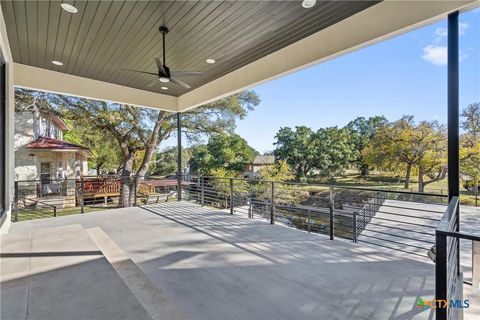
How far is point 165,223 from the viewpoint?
13.7 ft

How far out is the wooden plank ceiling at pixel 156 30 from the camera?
2.59 m

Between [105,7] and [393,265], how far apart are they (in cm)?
413

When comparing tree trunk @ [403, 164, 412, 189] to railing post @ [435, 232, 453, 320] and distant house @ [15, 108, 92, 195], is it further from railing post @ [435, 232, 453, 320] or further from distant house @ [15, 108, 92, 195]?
distant house @ [15, 108, 92, 195]

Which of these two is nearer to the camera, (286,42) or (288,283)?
(288,283)

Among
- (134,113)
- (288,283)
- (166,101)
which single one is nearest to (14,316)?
(288,283)

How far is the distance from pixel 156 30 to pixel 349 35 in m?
2.45

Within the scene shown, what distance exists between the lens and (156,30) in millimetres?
3041

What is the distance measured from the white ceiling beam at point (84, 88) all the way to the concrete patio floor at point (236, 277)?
2633mm

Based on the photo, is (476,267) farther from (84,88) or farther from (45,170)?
(45,170)

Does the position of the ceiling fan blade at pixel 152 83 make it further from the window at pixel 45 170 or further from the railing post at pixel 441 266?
the window at pixel 45 170

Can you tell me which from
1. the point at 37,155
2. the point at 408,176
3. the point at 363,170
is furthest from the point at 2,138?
the point at 363,170

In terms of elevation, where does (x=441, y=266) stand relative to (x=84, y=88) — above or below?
below

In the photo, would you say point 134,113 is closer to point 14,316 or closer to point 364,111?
point 14,316

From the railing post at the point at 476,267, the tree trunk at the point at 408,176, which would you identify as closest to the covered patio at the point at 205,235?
the railing post at the point at 476,267
